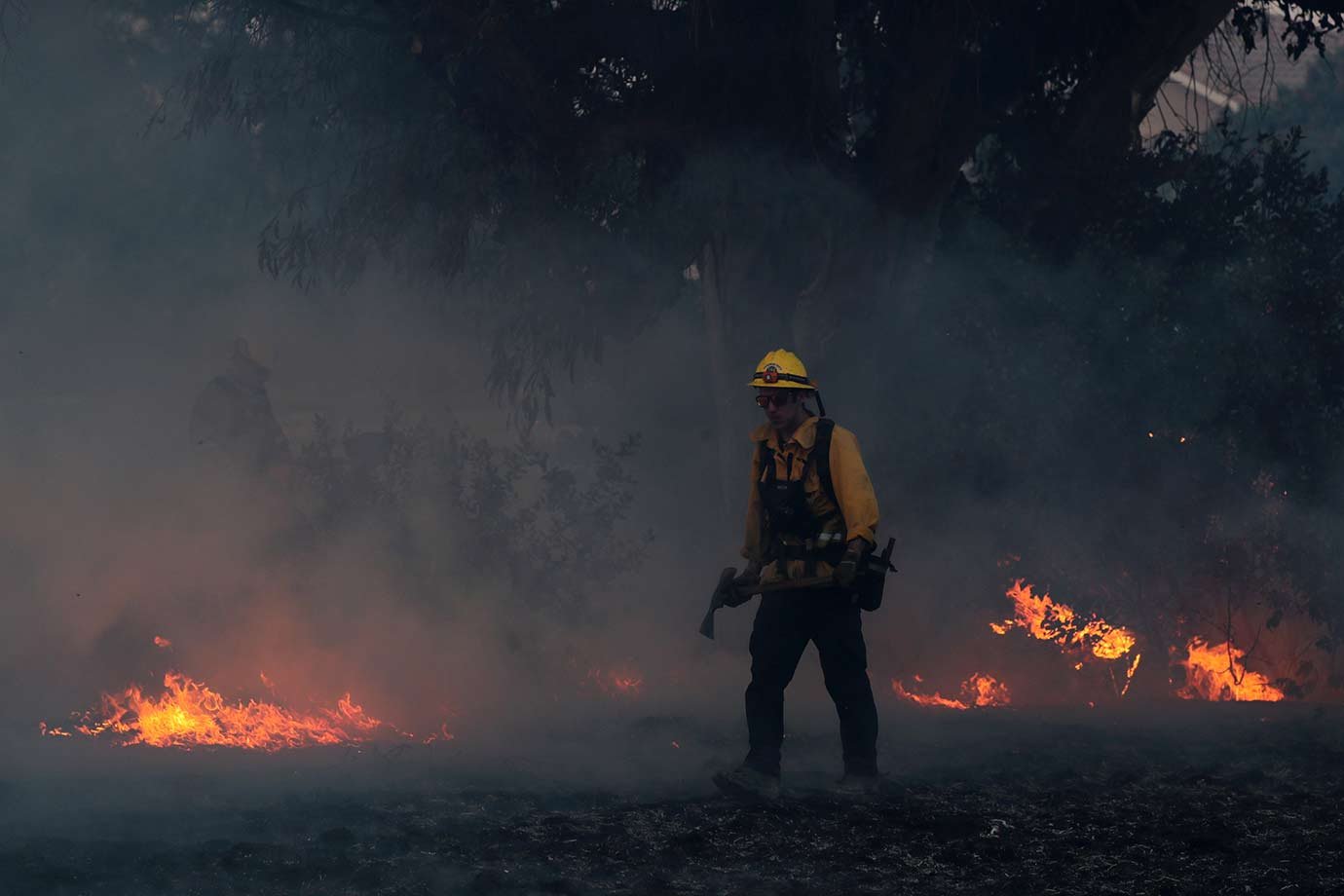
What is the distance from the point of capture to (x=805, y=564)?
23.3 ft

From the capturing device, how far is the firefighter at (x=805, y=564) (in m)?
6.98

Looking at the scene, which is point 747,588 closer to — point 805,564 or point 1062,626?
point 805,564

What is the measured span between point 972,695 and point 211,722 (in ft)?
15.8

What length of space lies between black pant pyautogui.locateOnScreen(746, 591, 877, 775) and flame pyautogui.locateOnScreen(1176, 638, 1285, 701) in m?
4.09

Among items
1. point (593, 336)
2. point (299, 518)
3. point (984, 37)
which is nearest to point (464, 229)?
point (593, 336)

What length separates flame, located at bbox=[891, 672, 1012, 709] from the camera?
10117mm

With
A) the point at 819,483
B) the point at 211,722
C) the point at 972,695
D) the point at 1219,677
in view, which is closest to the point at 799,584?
the point at 819,483

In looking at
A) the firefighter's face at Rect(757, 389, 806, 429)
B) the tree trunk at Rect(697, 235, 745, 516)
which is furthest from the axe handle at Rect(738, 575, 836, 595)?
the tree trunk at Rect(697, 235, 745, 516)

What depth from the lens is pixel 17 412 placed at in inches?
744

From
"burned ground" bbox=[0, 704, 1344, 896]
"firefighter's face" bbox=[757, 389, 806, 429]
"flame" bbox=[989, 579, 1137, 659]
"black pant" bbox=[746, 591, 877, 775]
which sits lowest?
"burned ground" bbox=[0, 704, 1344, 896]

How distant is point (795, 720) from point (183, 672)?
364 cm

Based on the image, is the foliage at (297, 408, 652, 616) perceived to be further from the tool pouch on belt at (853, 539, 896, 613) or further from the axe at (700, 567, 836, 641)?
the tool pouch on belt at (853, 539, 896, 613)

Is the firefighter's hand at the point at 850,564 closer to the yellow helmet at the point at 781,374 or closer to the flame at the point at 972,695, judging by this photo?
the yellow helmet at the point at 781,374

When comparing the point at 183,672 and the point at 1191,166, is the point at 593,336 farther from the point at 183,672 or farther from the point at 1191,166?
the point at 1191,166
